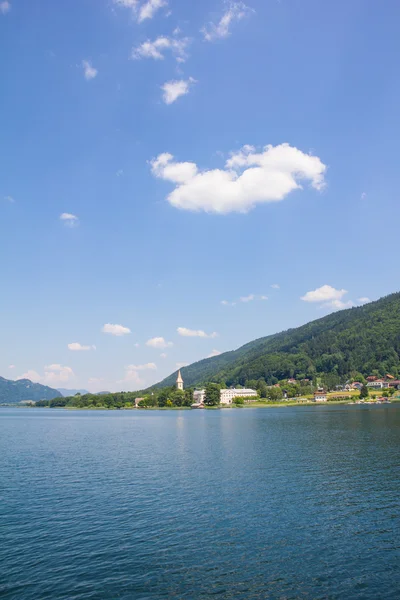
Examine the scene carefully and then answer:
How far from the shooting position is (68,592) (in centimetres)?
2297

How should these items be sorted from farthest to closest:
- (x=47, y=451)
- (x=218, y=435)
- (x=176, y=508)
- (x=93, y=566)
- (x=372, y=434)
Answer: (x=218, y=435), (x=372, y=434), (x=47, y=451), (x=176, y=508), (x=93, y=566)

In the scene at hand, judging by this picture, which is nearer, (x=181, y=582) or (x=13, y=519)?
(x=181, y=582)

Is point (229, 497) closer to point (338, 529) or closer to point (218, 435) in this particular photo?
point (338, 529)

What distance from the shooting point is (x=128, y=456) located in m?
69.8

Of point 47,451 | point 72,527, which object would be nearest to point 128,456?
point 47,451

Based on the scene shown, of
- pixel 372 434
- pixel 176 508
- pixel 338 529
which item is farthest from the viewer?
pixel 372 434

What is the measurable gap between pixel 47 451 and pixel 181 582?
6083 cm

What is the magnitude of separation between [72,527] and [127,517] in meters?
4.81

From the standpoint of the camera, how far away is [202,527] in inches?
1321

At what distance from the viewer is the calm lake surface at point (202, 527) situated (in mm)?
24094

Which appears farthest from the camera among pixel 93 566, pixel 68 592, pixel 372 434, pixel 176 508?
pixel 372 434

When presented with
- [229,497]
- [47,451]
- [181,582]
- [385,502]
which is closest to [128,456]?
[47,451]

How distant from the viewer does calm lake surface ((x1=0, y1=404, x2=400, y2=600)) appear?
24.1 metres

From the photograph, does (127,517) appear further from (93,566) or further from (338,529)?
(338,529)
